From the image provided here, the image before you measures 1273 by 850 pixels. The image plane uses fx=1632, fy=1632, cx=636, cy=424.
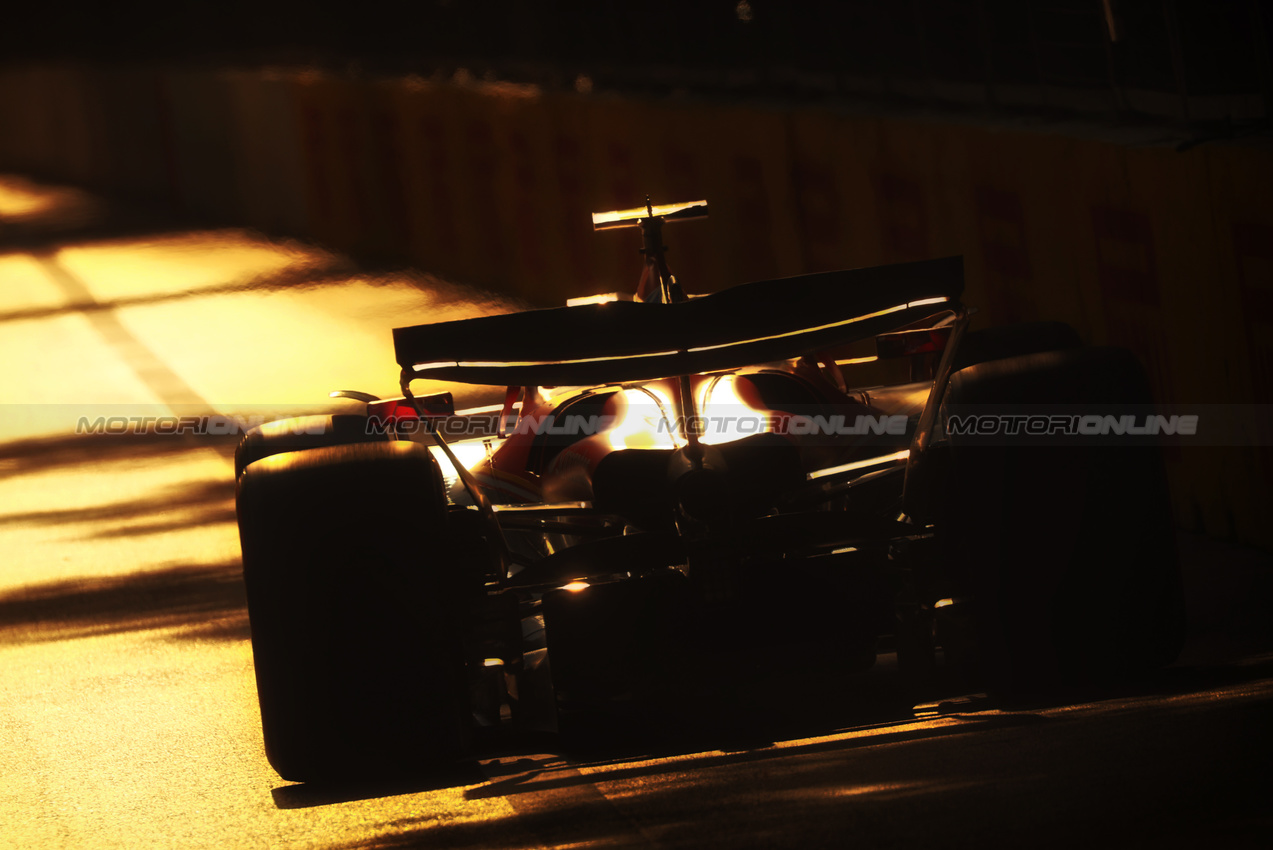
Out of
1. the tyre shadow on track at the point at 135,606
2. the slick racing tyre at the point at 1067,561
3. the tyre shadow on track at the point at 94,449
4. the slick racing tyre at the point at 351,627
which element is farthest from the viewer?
the tyre shadow on track at the point at 94,449

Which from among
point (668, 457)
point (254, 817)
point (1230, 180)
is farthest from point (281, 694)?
point (1230, 180)

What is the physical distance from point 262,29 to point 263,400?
1720 centimetres

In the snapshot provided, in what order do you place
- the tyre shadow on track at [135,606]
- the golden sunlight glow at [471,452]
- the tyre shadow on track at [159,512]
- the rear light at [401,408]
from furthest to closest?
1. the tyre shadow on track at [159,512]
2. the tyre shadow on track at [135,606]
3. the golden sunlight glow at [471,452]
4. the rear light at [401,408]

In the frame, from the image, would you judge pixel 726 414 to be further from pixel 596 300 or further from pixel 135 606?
pixel 135 606

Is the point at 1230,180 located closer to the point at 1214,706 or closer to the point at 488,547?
the point at 1214,706

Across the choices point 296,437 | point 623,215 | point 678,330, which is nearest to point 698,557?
point 678,330

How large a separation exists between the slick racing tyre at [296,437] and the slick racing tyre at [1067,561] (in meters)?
2.13

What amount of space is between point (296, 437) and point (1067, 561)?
8.52ft

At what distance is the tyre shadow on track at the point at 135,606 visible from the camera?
6.54 m

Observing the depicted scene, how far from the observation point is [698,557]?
4105mm

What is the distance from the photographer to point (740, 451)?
4.40 m

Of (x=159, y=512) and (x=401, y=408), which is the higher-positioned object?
(x=401, y=408)

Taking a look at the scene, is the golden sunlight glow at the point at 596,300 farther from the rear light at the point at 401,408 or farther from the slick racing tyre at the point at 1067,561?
the slick racing tyre at the point at 1067,561

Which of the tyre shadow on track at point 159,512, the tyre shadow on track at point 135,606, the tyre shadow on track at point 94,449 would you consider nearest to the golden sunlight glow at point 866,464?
the tyre shadow on track at point 135,606
